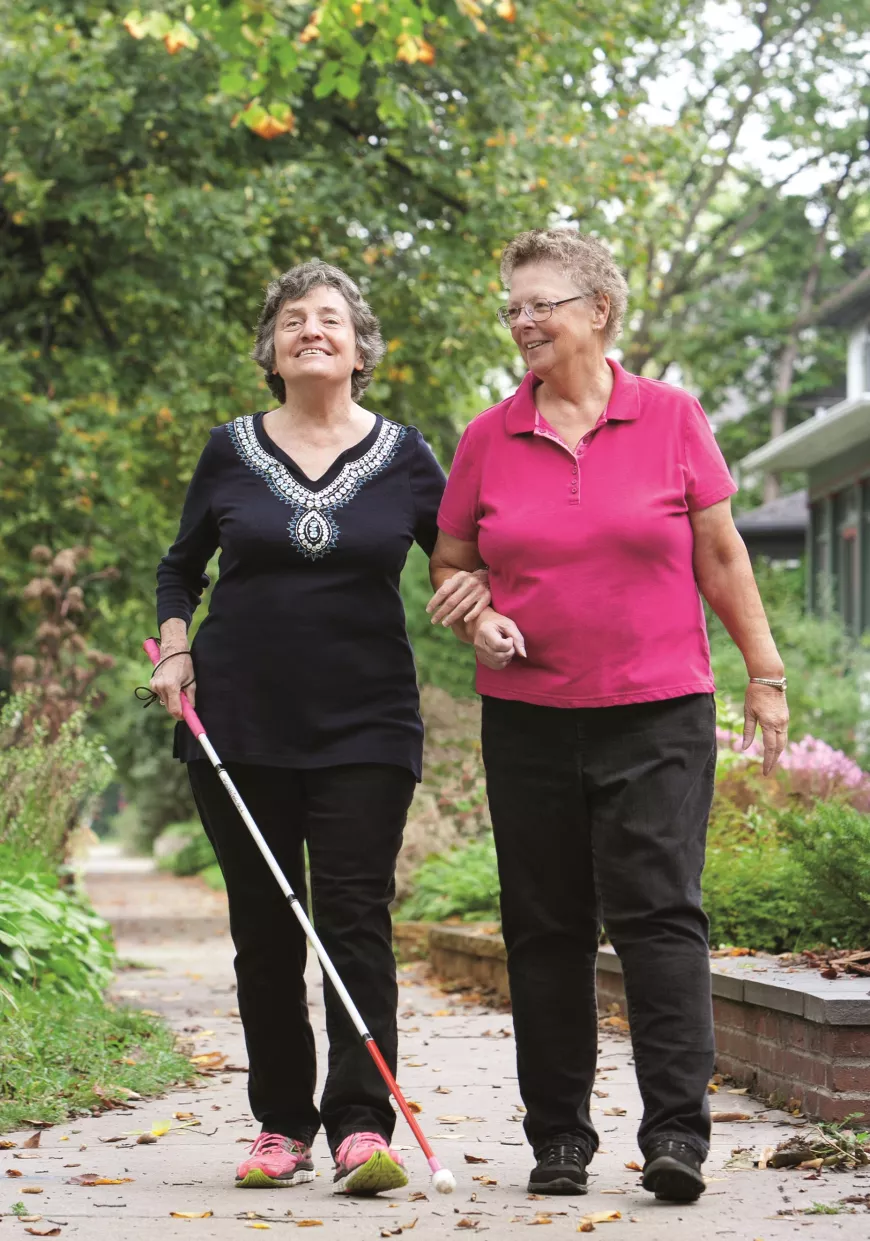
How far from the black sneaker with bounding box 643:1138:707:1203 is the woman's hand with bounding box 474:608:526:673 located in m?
1.05

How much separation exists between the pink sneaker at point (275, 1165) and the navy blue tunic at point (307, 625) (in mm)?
861

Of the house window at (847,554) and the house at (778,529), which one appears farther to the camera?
the house at (778,529)

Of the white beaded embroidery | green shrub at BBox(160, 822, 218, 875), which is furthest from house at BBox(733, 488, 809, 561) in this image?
the white beaded embroidery

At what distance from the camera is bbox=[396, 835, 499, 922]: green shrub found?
33.8ft

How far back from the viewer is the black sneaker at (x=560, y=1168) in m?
3.99

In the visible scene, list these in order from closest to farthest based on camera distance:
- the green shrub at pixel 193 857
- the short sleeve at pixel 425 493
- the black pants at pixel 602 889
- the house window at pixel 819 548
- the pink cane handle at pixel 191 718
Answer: the black pants at pixel 602 889 → the pink cane handle at pixel 191 718 → the short sleeve at pixel 425 493 → the house window at pixel 819 548 → the green shrub at pixel 193 857

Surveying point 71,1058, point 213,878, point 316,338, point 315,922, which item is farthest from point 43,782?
point 213,878

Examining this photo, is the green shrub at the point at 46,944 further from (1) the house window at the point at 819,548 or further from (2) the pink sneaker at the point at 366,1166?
(1) the house window at the point at 819,548

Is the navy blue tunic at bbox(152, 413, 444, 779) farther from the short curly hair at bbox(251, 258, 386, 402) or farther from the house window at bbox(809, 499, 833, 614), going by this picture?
the house window at bbox(809, 499, 833, 614)

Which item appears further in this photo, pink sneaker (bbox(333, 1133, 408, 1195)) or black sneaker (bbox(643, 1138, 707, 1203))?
pink sneaker (bbox(333, 1133, 408, 1195))

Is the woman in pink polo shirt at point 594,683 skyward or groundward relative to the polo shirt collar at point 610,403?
groundward

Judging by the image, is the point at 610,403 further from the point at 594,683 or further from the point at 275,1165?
the point at 275,1165

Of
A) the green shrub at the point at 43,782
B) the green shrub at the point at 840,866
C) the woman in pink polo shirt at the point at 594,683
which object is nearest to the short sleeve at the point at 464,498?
the woman in pink polo shirt at the point at 594,683

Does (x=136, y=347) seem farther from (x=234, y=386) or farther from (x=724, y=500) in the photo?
(x=724, y=500)
